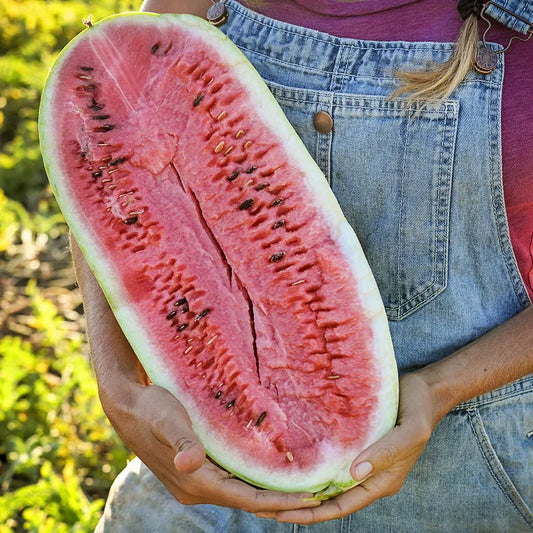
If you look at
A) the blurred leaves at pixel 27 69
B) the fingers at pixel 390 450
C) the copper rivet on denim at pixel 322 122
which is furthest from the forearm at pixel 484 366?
the blurred leaves at pixel 27 69

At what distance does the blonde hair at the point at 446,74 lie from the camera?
1393 mm

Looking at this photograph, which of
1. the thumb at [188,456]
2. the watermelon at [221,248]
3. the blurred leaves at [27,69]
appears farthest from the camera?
the blurred leaves at [27,69]

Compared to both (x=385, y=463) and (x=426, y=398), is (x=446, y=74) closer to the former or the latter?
(x=426, y=398)

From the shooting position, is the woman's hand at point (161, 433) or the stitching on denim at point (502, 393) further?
the stitching on denim at point (502, 393)

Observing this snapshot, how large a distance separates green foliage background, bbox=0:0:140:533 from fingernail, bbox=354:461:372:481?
1098 mm

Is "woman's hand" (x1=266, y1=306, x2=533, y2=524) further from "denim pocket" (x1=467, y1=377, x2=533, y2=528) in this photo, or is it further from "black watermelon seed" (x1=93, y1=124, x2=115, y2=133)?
"black watermelon seed" (x1=93, y1=124, x2=115, y2=133)

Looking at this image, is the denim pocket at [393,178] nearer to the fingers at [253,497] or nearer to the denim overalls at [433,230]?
the denim overalls at [433,230]

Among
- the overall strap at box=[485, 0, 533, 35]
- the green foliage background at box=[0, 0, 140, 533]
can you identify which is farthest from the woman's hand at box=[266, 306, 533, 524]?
the green foliage background at box=[0, 0, 140, 533]

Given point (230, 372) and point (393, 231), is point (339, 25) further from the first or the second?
point (230, 372)

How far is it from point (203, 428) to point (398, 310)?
1.58 feet

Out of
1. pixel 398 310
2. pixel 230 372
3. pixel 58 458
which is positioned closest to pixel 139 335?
pixel 230 372

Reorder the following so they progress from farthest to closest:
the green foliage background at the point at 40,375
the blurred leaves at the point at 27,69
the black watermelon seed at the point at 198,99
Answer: the blurred leaves at the point at 27,69, the green foliage background at the point at 40,375, the black watermelon seed at the point at 198,99

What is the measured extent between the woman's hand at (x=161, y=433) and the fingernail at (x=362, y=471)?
0.35 feet

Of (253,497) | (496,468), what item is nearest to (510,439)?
(496,468)
